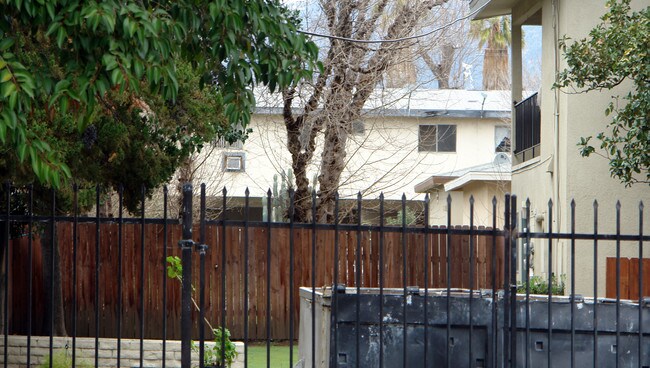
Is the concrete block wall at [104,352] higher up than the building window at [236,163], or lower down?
lower down

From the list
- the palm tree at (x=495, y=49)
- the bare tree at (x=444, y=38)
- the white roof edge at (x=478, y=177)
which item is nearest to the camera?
the bare tree at (x=444, y=38)

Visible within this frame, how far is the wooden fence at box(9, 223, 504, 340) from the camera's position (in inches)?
611

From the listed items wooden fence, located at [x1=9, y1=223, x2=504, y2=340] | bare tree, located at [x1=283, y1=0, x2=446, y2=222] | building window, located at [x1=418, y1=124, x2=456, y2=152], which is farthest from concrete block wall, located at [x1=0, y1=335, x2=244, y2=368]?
building window, located at [x1=418, y1=124, x2=456, y2=152]

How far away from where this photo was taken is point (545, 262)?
16.6 meters

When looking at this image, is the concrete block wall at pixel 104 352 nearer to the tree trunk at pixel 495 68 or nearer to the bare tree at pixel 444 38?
the bare tree at pixel 444 38

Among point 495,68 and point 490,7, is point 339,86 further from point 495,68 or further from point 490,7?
point 495,68

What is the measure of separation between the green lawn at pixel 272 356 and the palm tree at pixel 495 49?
938 inches

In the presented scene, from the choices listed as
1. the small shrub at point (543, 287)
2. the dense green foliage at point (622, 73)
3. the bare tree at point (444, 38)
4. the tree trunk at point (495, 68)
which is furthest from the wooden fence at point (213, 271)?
the tree trunk at point (495, 68)

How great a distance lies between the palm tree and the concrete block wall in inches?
1071

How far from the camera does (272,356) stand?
15.2 metres

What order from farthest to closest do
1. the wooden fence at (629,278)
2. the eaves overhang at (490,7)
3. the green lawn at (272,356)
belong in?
the eaves overhang at (490,7), the green lawn at (272,356), the wooden fence at (629,278)

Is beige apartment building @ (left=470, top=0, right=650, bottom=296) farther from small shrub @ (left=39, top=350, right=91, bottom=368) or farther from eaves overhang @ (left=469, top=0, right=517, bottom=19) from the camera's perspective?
small shrub @ (left=39, top=350, right=91, bottom=368)

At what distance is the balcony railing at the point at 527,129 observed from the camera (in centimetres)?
1769

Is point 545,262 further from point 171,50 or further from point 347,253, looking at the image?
point 171,50
